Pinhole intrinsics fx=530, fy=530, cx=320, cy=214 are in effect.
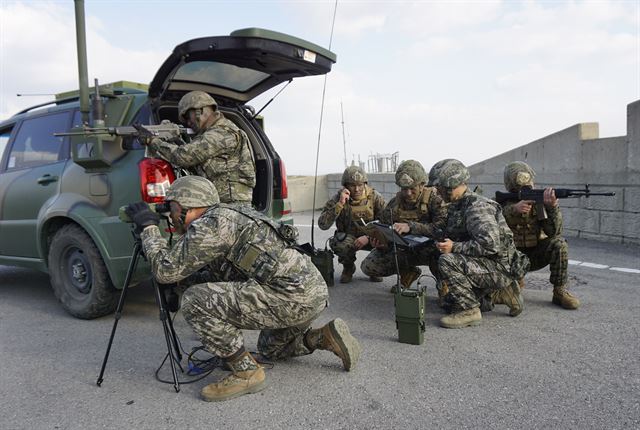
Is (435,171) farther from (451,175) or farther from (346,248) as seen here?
(346,248)

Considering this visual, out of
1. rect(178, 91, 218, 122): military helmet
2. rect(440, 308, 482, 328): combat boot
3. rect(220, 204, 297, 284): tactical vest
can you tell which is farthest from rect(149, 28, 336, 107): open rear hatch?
rect(440, 308, 482, 328): combat boot

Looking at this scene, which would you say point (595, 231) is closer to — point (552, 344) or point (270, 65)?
point (552, 344)

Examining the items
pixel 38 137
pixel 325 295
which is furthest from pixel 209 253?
pixel 38 137

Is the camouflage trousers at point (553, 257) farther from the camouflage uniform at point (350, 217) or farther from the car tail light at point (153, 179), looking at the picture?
the car tail light at point (153, 179)

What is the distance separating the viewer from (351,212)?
535 cm

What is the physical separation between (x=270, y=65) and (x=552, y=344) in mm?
2789

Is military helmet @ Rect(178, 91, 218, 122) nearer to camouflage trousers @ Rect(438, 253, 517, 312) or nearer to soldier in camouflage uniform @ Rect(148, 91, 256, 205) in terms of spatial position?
soldier in camouflage uniform @ Rect(148, 91, 256, 205)

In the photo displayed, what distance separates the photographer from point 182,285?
11.2 feet

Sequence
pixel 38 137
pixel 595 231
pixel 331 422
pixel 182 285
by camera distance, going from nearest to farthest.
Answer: pixel 331 422 < pixel 182 285 < pixel 38 137 < pixel 595 231

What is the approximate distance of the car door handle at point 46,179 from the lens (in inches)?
169

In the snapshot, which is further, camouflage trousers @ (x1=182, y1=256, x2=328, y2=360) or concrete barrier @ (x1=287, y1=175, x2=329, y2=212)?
concrete barrier @ (x1=287, y1=175, x2=329, y2=212)

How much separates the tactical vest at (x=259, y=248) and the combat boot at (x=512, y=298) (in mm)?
1979

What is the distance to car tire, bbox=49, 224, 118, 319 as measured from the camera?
397cm

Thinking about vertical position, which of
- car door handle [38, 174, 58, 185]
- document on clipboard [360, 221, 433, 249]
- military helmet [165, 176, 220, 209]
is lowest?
document on clipboard [360, 221, 433, 249]
